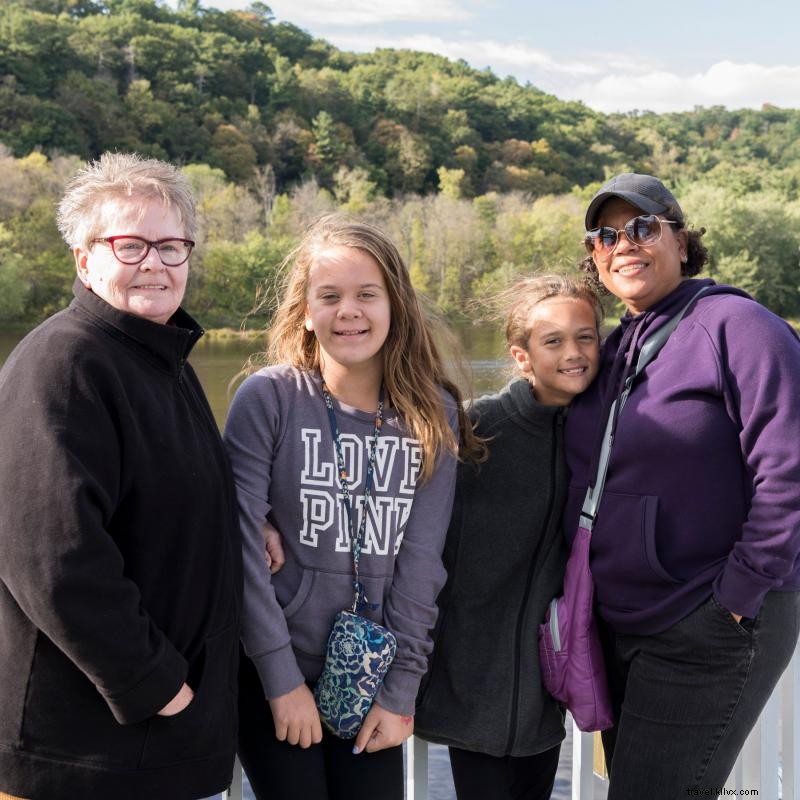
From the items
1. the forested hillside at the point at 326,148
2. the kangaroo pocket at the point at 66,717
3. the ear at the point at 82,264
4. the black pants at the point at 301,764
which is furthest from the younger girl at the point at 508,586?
the forested hillside at the point at 326,148

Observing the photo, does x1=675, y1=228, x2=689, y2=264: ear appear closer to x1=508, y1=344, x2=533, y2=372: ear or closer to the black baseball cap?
the black baseball cap

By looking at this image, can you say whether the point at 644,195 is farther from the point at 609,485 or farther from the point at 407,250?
the point at 407,250

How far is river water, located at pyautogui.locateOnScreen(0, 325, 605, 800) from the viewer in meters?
5.54

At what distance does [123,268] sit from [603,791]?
220 cm

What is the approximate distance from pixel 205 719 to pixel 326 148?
68.6m

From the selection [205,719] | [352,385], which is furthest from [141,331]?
[205,719]

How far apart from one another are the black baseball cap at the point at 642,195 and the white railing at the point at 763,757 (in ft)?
4.19

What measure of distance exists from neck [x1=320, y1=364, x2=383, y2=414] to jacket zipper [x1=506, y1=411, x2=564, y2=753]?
0.45 meters

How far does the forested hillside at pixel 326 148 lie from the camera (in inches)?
1838

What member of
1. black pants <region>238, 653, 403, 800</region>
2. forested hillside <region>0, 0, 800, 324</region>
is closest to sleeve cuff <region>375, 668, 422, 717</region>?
black pants <region>238, 653, 403, 800</region>

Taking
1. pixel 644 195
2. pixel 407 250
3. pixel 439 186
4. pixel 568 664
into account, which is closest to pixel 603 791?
pixel 568 664

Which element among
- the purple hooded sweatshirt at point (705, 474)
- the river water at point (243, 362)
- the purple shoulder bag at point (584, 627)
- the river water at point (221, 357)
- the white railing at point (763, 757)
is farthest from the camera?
the river water at point (221, 357)

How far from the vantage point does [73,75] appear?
62.6 metres

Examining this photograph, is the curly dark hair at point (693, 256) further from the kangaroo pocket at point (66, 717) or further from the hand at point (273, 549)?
the kangaroo pocket at point (66, 717)
